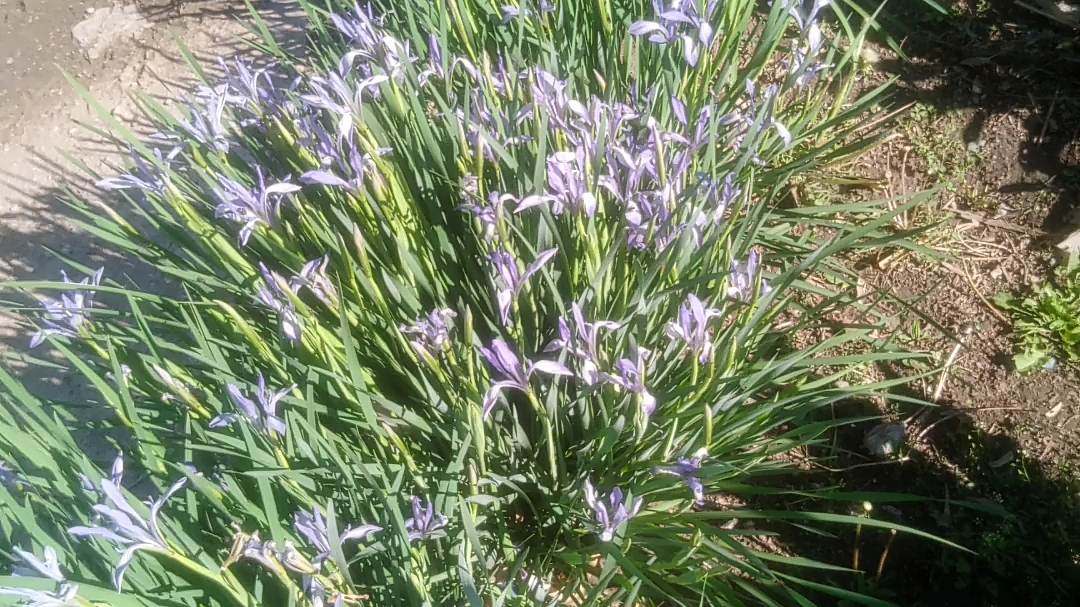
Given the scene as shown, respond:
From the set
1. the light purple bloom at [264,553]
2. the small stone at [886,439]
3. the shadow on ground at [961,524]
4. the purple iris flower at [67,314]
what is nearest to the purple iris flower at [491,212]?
the light purple bloom at [264,553]

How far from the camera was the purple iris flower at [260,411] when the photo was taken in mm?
891

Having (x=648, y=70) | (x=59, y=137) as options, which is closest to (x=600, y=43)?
(x=648, y=70)

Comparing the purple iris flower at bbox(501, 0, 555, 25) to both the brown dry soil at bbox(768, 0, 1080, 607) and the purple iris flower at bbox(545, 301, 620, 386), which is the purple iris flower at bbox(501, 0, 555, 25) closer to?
the purple iris flower at bbox(545, 301, 620, 386)

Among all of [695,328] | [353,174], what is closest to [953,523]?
[695,328]

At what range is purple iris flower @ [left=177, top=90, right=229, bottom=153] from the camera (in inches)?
44.9

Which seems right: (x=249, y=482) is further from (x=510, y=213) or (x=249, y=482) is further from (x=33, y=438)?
(x=510, y=213)

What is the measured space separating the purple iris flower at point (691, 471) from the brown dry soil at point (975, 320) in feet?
1.67

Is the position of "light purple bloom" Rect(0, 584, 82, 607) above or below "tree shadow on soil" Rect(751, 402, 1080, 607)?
above

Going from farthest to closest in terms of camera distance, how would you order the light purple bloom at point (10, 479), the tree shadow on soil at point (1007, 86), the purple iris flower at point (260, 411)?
the tree shadow on soil at point (1007, 86) < the light purple bloom at point (10, 479) < the purple iris flower at point (260, 411)

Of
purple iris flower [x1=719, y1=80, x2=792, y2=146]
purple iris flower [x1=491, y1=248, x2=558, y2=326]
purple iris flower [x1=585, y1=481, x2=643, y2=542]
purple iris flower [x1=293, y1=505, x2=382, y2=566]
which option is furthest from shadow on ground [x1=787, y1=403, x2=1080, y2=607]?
purple iris flower [x1=293, y1=505, x2=382, y2=566]

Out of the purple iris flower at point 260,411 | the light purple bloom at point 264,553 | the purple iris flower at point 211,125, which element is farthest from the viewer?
the purple iris flower at point 211,125

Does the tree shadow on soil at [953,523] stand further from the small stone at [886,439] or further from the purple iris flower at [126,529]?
the purple iris flower at [126,529]

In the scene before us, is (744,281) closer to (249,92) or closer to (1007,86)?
(249,92)

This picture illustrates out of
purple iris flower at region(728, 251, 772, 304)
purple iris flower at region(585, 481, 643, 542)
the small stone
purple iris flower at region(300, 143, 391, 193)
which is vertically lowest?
the small stone
